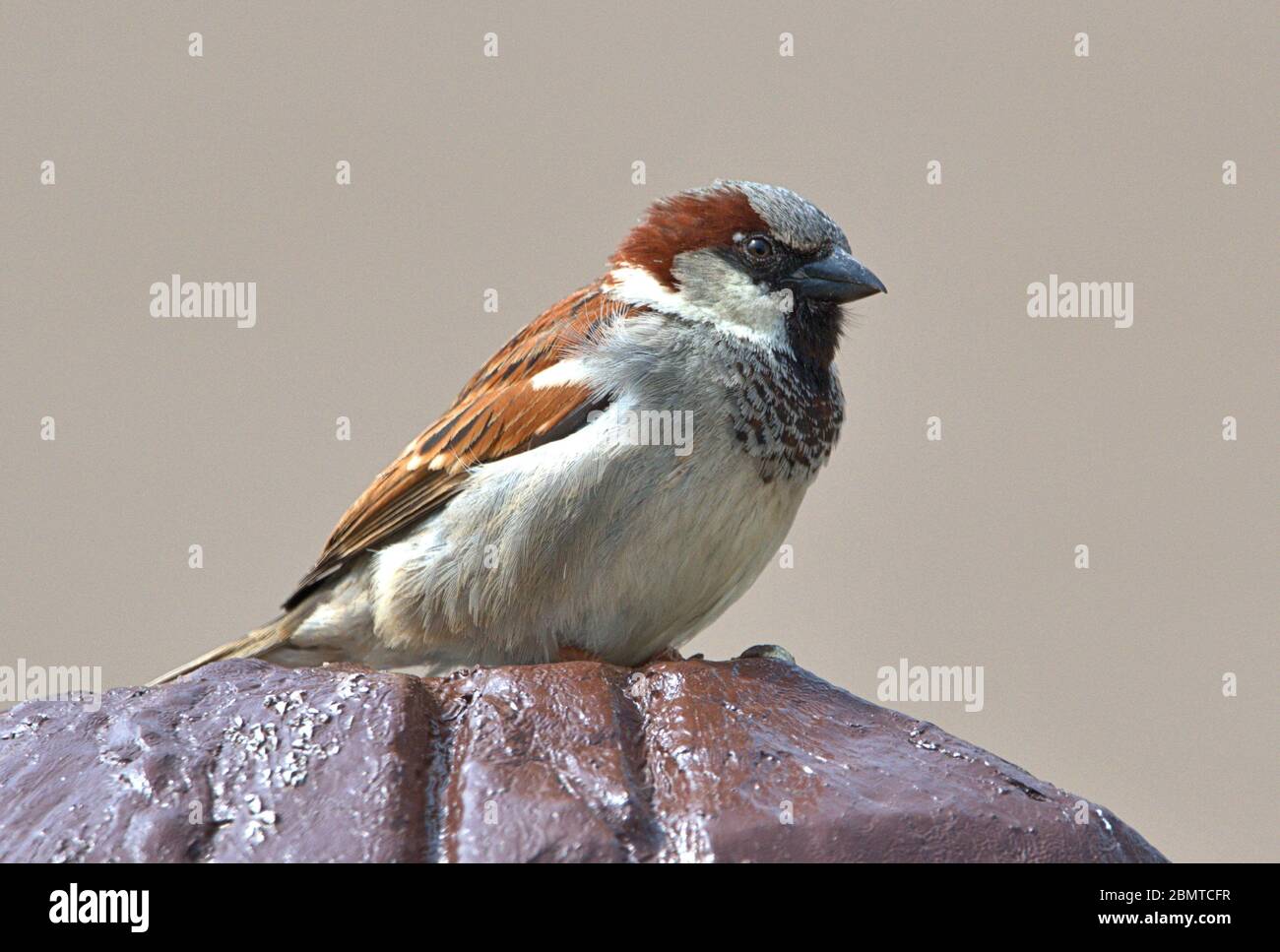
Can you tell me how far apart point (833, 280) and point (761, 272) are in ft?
0.59

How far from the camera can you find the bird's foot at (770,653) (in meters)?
3.22

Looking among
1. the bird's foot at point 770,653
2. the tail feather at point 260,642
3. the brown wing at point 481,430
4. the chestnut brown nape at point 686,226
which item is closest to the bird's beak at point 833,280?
the chestnut brown nape at point 686,226

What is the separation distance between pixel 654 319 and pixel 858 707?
3.67ft

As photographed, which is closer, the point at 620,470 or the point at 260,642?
the point at 620,470

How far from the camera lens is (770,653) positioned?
3.26m

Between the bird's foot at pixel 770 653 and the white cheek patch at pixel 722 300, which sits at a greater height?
the white cheek patch at pixel 722 300

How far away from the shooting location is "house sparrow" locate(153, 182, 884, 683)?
336cm

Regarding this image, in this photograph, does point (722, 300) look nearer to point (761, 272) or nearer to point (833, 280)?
point (761, 272)

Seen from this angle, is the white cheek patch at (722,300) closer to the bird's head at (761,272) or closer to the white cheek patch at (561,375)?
the bird's head at (761,272)

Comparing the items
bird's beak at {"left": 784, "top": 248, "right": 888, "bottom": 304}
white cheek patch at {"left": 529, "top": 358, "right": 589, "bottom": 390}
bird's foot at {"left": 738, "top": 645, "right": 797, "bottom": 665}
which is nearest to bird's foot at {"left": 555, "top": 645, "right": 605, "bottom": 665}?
bird's foot at {"left": 738, "top": 645, "right": 797, "bottom": 665}

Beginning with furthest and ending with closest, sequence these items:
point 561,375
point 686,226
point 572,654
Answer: point 686,226
point 561,375
point 572,654

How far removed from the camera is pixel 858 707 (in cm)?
302

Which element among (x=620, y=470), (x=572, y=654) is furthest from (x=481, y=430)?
(x=572, y=654)
